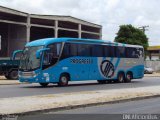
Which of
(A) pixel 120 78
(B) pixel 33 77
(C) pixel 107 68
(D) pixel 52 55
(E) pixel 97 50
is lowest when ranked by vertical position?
(A) pixel 120 78

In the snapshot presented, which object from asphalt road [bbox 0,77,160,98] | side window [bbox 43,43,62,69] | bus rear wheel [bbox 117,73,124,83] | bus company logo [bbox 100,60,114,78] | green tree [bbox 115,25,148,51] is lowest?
asphalt road [bbox 0,77,160,98]

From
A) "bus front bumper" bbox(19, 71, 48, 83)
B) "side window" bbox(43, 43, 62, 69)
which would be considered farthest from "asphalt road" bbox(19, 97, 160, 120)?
"side window" bbox(43, 43, 62, 69)

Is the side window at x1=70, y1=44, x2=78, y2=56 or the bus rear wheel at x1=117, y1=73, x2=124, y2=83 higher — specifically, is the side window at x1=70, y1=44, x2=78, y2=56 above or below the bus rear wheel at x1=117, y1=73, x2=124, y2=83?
above

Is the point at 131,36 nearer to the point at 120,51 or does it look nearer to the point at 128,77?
the point at 128,77

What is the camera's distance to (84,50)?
101ft

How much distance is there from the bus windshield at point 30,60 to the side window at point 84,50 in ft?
11.8

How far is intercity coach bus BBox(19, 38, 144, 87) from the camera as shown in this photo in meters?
27.6

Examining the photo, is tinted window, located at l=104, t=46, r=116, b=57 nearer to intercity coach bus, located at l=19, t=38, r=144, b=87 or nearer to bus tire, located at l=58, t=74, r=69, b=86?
intercity coach bus, located at l=19, t=38, r=144, b=87

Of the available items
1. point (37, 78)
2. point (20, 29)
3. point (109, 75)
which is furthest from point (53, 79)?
point (20, 29)

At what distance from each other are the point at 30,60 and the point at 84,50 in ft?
15.0

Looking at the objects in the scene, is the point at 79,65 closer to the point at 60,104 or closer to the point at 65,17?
the point at 60,104

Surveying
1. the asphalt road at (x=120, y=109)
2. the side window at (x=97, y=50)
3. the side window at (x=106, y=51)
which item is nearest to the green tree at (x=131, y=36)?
the side window at (x=106, y=51)

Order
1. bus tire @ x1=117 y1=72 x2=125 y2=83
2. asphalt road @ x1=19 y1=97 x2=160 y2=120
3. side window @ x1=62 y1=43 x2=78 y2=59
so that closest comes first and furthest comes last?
asphalt road @ x1=19 y1=97 x2=160 y2=120
side window @ x1=62 y1=43 x2=78 y2=59
bus tire @ x1=117 y1=72 x2=125 y2=83

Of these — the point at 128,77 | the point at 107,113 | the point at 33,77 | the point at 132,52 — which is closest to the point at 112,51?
the point at 132,52
